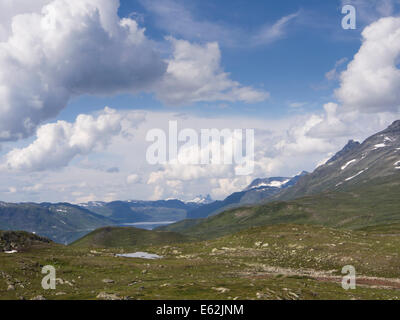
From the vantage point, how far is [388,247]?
89500 mm

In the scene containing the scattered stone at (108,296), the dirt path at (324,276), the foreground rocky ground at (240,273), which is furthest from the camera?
the dirt path at (324,276)

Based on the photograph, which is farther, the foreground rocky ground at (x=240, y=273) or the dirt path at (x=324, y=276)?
the dirt path at (x=324, y=276)

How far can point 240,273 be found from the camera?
69812 millimetres

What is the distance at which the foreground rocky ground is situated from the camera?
4597 cm

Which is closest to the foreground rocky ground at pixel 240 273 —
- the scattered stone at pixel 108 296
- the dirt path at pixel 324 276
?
the dirt path at pixel 324 276

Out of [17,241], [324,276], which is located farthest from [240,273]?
[17,241]

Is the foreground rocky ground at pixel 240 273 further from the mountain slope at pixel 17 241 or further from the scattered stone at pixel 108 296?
the mountain slope at pixel 17 241

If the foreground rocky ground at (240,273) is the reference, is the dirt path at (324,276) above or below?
below

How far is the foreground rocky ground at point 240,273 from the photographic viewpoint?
45969 mm

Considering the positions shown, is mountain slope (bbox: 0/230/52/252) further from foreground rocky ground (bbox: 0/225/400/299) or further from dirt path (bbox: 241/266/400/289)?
dirt path (bbox: 241/266/400/289)

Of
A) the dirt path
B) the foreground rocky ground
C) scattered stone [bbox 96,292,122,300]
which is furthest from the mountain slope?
the dirt path

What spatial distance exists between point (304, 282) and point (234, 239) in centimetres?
7394

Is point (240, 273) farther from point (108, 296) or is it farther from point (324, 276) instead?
point (108, 296)
